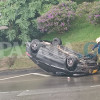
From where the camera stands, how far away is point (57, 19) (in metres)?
14.7

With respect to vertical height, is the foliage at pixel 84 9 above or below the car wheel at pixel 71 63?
above

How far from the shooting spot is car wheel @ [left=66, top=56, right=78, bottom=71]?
31.6ft

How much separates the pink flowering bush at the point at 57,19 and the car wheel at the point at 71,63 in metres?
5.40

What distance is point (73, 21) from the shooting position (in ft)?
53.7

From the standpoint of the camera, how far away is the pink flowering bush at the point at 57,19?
1481cm

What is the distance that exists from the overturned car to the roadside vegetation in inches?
126

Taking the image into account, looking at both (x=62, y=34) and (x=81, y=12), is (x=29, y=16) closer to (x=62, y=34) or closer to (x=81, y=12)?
(x=62, y=34)

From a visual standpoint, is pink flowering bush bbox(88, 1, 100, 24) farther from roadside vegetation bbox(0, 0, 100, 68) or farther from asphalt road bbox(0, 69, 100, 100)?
asphalt road bbox(0, 69, 100, 100)

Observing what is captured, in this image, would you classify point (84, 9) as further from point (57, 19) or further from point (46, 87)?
point (46, 87)

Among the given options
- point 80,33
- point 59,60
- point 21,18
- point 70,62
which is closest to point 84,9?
point 80,33

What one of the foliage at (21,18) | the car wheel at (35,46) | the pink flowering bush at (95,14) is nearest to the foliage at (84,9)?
the pink flowering bush at (95,14)

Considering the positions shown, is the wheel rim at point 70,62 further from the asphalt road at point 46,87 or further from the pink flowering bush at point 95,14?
the pink flowering bush at point 95,14

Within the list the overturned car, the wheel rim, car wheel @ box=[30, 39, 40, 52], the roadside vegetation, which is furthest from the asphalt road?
the roadside vegetation

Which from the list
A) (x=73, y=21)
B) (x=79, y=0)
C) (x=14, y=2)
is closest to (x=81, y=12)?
(x=73, y=21)
